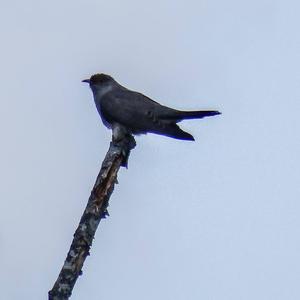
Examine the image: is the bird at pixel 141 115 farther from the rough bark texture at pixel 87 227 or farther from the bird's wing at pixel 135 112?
the rough bark texture at pixel 87 227

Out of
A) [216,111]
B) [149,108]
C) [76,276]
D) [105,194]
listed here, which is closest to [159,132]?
[149,108]

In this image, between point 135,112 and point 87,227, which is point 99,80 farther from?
point 87,227

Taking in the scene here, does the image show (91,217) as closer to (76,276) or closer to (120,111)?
(76,276)

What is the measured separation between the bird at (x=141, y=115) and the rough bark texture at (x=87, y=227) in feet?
10.1

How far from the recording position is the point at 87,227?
741cm

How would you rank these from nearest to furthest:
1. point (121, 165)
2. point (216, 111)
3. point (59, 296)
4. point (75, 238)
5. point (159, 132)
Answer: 1. point (59, 296)
2. point (75, 238)
3. point (121, 165)
4. point (216, 111)
5. point (159, 132)

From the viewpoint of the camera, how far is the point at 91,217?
7.48 m

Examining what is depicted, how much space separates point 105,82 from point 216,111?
3245 millimetres

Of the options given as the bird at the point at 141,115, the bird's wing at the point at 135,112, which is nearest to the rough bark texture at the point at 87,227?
the bird at the point at 141,115

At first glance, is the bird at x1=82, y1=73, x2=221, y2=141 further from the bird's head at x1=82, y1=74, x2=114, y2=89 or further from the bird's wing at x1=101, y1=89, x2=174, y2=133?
the bird's head at x1=82, y1=74, x2=114, y2=89

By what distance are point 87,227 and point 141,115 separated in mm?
5054

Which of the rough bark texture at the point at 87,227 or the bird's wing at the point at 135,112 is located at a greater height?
the bird's wing at the point at 135,112

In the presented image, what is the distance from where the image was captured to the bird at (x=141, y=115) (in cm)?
1197

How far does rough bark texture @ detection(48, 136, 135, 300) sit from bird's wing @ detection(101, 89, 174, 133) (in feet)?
11.4
